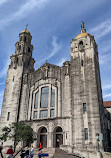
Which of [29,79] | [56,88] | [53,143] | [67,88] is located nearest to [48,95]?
[56,88]

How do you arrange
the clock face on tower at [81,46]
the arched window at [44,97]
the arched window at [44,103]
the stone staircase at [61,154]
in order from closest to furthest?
the stone staircase at [61,154]
the arched window at [44,103]
the arched window at [44,97]
the clock face on tower at [81,46]

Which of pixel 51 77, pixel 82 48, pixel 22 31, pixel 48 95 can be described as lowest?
pixel 48 95

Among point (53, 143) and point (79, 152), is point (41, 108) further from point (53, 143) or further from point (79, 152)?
point (79, 152)

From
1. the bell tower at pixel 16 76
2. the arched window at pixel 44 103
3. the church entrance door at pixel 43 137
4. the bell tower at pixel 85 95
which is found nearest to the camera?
the bell tower at pixel 85 95

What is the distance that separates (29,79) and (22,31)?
17.0 metres

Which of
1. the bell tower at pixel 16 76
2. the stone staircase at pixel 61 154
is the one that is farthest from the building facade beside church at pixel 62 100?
the stone staircase at pixel 61 154

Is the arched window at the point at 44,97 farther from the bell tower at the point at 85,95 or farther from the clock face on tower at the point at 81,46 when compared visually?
the clock face on tower at the point at 81,46

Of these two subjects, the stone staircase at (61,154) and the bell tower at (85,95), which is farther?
the bell tower at (85,95)

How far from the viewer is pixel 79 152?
85.7ft

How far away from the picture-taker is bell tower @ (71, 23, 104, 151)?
27234 mm

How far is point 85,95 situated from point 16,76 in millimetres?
18404

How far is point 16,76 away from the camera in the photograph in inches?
1580

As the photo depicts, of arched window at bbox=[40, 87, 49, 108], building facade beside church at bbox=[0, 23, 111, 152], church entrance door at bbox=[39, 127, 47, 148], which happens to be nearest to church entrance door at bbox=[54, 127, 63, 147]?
building facade beside church at bbox=[0, 23, 111, 152]

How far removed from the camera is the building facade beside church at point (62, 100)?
28125 millimetres
